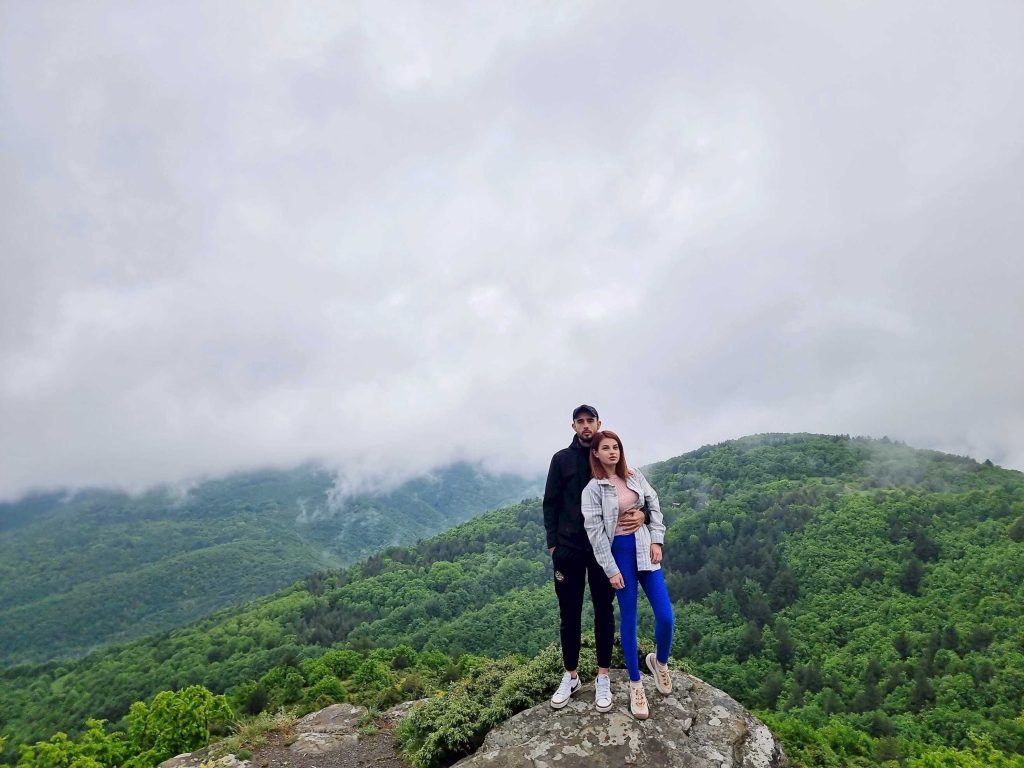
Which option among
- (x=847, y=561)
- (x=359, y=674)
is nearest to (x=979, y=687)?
(x=847, y=561)

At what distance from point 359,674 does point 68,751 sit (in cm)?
888

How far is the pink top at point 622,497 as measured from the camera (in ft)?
20.0

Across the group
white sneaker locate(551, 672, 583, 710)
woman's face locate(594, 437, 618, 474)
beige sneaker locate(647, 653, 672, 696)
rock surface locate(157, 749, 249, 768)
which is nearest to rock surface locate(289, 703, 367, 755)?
rock surface locate(157, 749, 249, 768)

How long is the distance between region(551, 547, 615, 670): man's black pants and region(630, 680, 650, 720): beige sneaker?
16.5 inches

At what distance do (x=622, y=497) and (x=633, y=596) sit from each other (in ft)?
3.79

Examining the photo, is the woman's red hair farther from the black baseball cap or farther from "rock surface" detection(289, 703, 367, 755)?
"rock surface" detection(289, 703, 367, 755)

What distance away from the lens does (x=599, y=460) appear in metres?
6.20

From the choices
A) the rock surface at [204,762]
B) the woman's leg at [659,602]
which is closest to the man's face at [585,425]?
the woman's leg at [659,602]

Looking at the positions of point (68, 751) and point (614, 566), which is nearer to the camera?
point (614, 566)

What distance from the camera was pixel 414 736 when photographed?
8594 mm

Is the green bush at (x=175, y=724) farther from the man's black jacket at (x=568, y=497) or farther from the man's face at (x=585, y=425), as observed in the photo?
the man's face at (x=585, y=425)

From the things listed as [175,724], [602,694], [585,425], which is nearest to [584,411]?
[585,425]

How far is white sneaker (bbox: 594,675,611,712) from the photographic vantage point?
6578 mm

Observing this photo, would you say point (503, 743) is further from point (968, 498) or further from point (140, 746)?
point (968, 498)
